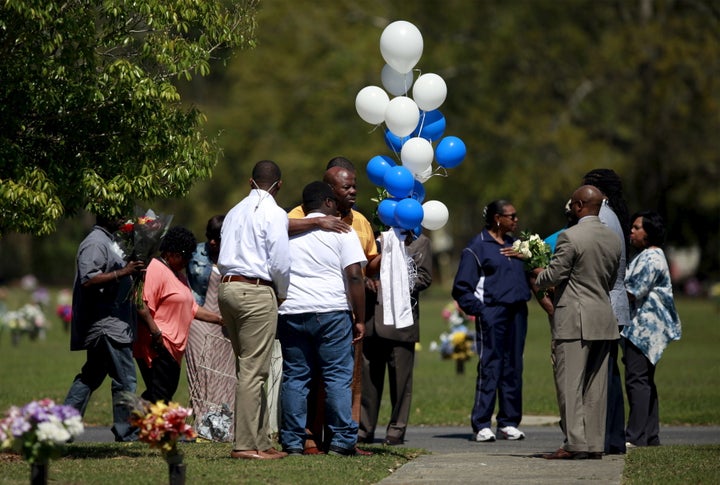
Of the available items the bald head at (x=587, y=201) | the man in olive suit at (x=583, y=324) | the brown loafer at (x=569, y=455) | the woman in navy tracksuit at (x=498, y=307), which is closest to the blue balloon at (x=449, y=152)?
the woman in navy tracksuit at (x=498, y=307)

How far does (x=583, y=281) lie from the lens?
9.70 meters

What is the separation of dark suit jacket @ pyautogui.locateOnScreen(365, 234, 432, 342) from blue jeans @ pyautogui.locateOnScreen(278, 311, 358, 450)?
1.84 metres

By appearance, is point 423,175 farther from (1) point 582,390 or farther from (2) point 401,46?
(1) point 582,390

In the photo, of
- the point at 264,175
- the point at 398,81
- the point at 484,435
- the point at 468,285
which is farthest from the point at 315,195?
the point at 484,435

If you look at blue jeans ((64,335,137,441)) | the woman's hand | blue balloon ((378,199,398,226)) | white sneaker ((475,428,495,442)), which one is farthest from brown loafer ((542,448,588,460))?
blue jeans ((64,335,137,441))

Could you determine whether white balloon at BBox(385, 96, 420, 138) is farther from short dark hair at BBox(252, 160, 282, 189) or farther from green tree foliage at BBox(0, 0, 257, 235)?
short dark hair at BBox(252, 160, 282, 189)

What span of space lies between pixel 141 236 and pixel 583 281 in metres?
3.76

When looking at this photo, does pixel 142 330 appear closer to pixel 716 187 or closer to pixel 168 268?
pixel 168 268

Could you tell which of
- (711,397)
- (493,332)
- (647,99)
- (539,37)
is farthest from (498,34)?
(493,332)

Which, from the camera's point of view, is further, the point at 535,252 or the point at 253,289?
A: the point at 535,252

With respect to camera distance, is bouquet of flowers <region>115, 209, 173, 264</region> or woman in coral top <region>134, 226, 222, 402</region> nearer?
bouquet of flowers <region>115, 209, 173, 264</region>

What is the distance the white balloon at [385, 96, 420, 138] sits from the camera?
11422mm

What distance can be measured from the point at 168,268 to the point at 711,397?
8126 mm

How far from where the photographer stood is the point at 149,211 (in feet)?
35.1
